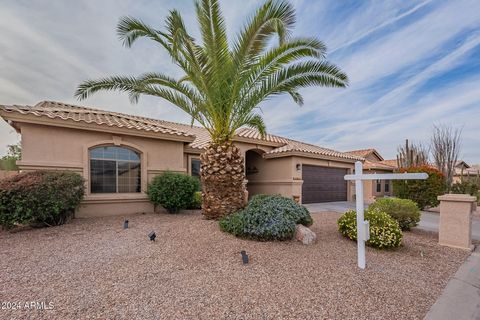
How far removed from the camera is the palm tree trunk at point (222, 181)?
7.27m

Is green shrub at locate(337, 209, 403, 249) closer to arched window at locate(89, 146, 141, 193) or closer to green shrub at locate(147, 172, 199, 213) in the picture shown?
green shrub at locate(147, 172, 199, 213)

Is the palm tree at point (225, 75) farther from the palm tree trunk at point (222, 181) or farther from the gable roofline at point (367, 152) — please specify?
the gable roofline at point (367, 152)

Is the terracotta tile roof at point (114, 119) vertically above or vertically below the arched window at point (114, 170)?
above

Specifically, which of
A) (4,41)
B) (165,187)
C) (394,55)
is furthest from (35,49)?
(394,55)

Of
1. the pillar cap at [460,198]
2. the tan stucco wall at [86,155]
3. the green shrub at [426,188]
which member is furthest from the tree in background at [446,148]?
the tan stucco wall at [86,155]

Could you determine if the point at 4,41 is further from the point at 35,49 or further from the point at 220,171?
the point at 220,171

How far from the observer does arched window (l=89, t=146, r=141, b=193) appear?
909cm

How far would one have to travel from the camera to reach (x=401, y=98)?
14.1 metres

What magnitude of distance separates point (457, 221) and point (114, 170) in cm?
1196

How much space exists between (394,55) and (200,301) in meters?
12.3

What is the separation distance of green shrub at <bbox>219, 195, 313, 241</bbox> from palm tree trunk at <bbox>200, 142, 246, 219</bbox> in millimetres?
543

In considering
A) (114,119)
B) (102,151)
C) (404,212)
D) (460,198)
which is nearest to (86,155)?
(102,151)

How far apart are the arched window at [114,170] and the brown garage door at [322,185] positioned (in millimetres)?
10190

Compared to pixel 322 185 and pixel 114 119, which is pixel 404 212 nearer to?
pixel 322 185
